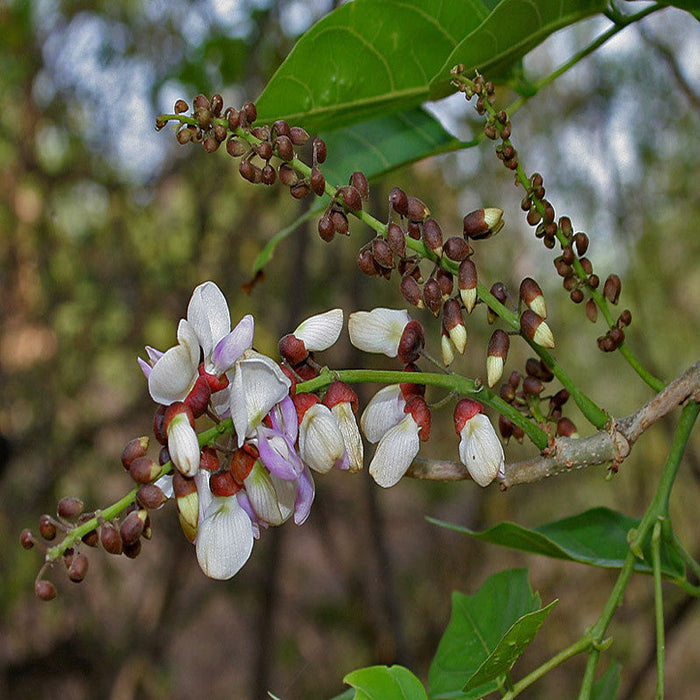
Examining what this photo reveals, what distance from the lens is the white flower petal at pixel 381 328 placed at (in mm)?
642

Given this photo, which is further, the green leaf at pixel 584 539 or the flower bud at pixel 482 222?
the green leaf at pixel 584 539

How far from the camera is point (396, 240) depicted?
58 cm

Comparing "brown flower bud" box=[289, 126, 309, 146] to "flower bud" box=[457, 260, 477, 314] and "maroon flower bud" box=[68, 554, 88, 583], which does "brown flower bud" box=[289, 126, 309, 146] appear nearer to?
"flower bud" box=[457, 260, 477, 314]

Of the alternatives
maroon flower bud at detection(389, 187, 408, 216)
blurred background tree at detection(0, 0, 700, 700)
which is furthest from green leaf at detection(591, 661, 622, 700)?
blurred background tree at detection(0, 0, 700, 700)

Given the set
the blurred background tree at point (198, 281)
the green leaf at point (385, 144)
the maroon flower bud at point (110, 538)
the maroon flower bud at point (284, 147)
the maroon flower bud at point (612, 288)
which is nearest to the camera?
the maroon flower bud at point (110, 538)

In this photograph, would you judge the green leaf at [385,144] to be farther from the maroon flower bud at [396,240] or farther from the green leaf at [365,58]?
the maroon flower bud at [396,240]

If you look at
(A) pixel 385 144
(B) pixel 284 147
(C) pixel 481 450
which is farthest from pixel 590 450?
(A) pixel 385 144

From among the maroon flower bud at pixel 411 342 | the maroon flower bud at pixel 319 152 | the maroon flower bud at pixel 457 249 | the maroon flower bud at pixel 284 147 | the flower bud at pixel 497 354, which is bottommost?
the flower bud at pixel 497 354

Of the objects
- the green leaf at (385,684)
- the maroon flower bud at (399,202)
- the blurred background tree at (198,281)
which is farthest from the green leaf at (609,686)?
the blurred background tree at (198,281)

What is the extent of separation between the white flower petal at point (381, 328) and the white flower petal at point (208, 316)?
0.10m

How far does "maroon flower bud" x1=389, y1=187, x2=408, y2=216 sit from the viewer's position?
0.60 metres

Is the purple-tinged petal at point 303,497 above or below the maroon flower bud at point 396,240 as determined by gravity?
below

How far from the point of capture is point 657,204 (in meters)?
3.34

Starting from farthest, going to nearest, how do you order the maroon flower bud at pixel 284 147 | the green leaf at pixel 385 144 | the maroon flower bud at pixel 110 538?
the green leaf at pixel 385 144
the maroon flower bud at pixel 284 147
the maroon flower bud at pixel 110 538
